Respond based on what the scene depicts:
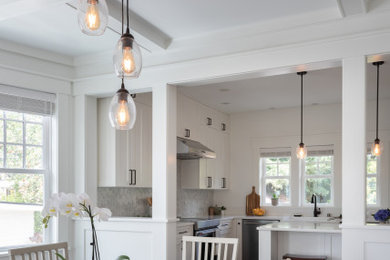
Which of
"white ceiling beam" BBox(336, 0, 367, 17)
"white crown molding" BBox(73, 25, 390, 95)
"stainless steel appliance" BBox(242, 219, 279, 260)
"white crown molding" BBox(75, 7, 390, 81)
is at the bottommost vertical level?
"stainless steel appliance" BBox(242, 219, 279, 260)

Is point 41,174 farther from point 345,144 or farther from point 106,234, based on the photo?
point 345,144

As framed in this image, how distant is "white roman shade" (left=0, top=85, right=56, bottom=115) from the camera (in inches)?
163

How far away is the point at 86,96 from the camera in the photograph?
4793mm

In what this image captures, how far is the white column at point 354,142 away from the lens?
11.0 feet

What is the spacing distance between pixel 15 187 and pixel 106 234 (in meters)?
1.00

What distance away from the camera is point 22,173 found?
4289 mm

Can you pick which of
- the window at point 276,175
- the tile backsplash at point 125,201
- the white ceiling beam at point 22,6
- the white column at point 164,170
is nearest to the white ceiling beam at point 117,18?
the white ceiling beam at point 22,6

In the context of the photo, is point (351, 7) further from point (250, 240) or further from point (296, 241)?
point (250, 240)

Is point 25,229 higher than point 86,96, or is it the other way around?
point 86,96

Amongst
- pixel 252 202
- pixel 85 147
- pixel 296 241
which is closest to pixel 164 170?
pixel 85 147

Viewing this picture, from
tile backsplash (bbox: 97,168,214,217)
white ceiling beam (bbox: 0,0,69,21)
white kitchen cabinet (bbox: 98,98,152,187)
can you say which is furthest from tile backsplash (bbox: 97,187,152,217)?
white ceiling beam (bbox: 0,0,69,21)

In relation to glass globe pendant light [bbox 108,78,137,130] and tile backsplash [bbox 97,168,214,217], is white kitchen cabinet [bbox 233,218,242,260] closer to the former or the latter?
tile backsplash [bbox 97,168,214,217]

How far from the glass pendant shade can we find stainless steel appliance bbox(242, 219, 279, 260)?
5747 mm

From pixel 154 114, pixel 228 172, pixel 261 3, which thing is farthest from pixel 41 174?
pixel 228 172
